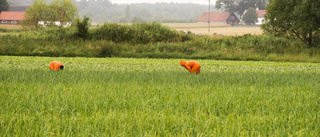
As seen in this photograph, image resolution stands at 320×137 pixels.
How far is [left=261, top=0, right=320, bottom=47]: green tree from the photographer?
22045 mm

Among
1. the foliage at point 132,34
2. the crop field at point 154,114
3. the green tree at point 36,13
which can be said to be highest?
the green tree at point 36,13

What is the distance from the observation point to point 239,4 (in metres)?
78.2

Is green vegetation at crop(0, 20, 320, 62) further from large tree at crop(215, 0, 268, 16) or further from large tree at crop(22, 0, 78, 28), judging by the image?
large tree at crop(215, 0, 268, 16)

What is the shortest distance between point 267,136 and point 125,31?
939 inches

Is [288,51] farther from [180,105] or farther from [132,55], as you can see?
[180,105]

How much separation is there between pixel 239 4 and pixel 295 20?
58.2 metres

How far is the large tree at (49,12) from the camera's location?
53.7m

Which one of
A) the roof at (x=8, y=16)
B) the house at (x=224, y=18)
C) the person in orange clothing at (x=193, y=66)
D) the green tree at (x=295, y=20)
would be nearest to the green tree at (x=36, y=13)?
the roof at (x=8, y=16)

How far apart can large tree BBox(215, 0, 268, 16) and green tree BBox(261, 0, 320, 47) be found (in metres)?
54.1

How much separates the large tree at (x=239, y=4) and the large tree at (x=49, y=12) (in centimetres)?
4074

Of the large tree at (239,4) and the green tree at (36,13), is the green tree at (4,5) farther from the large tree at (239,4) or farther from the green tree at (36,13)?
the large tree at (239,4)

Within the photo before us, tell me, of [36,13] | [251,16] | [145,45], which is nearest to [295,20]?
[145,45]

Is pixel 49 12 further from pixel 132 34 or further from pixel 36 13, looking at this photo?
pixel 132 34

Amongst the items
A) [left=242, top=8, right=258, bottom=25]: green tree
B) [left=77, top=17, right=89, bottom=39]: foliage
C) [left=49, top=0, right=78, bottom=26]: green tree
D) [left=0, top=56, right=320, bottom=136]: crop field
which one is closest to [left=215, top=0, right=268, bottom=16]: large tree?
[left=242, top=8, right=258, bottom=25]: green tree
